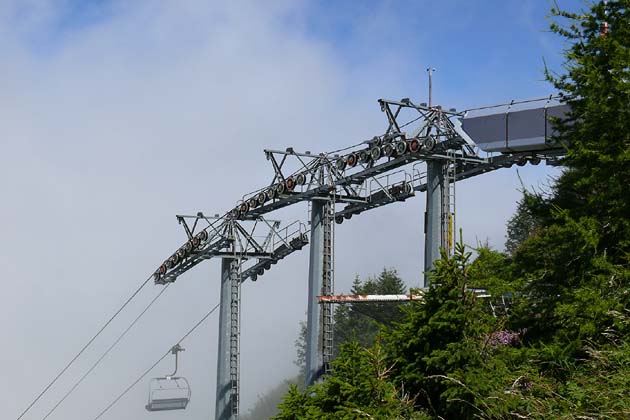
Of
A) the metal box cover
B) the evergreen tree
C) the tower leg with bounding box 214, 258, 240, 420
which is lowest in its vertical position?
the tower leg with bounding box 214, 258, 240, 420

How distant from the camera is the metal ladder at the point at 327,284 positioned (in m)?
28.5

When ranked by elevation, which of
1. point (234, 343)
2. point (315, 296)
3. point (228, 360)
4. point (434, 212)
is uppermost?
point (434, 212)

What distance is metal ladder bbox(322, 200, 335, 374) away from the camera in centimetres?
2850

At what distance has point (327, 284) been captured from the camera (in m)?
29.8

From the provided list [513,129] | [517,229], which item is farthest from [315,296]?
[517,229]

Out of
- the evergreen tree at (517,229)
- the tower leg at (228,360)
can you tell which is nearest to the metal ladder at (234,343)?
the tower leg at (228,360)

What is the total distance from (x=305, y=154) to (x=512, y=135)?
1114cm

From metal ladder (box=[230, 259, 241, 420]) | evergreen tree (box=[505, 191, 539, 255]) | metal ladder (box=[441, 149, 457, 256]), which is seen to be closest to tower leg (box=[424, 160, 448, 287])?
metal ladder (box=[441, 149, 457, 256])

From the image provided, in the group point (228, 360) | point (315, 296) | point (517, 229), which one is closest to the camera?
point (315, 296)

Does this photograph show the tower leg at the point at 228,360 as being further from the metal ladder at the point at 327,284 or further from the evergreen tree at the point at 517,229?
the evergreen tree at the point at 517,229

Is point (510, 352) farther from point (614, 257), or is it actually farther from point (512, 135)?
point (512, 135)

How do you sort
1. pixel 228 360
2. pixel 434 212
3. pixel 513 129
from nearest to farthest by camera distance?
pixel 513 129 → pixel 434 212 → pixel 228 360

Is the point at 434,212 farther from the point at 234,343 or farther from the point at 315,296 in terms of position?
A: the point at 234,343

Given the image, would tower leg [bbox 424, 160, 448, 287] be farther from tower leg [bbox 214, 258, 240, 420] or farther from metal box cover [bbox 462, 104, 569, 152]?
tower leg [bbox 214, 258, 240, 420]
